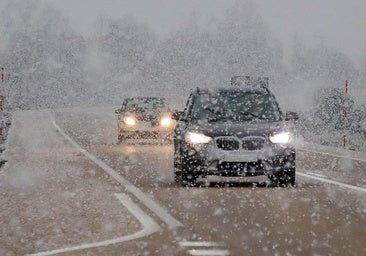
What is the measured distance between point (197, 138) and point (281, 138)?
138 centimetres

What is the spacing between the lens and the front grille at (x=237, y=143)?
14.1 m

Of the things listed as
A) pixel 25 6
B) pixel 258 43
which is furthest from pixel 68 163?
pixel 25 6

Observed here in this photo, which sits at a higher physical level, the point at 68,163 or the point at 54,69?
the point at 68,163

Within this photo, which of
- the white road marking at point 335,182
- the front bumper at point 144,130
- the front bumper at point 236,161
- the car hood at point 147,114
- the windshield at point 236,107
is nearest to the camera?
the front bumper at point 236,161

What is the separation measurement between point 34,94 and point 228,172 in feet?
414

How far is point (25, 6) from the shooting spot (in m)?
178

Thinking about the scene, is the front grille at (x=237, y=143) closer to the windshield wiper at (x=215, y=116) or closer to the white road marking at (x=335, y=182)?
the windshield wiper at (x=215, y=116)

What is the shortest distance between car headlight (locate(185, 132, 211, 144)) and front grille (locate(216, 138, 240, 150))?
0.18m

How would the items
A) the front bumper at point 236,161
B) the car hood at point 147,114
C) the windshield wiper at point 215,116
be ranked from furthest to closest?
1. the car hood at point 147,114
2. the windshield wiper at point 215,116
3. the front bumper at point 236,161

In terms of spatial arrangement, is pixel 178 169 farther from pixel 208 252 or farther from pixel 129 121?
pixel 129 121

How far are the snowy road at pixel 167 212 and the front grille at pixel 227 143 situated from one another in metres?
0.68

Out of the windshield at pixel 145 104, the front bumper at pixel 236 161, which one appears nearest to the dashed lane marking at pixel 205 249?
the front bumper at pixel 236 161

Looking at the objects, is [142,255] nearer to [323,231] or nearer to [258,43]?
[323,231]

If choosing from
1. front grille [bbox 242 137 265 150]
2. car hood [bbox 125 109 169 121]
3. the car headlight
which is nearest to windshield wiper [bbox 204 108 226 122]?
the car headlight
